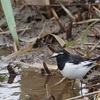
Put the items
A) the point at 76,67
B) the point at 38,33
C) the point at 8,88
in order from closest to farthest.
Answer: the point at 76,67 → the point at 8,88 → the point at 38,33

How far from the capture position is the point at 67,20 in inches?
328

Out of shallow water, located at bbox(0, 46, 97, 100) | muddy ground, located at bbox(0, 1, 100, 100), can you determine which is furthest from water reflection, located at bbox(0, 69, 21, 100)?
muddy ground, located at bbox(0, 1, 100, 100)

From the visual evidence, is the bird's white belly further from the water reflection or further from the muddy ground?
the muddy ground

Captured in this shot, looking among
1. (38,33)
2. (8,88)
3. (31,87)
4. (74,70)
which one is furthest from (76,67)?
(38,33)

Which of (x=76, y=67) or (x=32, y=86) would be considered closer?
(x=76, y=67)

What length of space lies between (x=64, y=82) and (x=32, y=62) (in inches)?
38.7

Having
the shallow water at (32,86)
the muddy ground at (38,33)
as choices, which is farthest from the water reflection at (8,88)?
the muddy ground at (38,33)

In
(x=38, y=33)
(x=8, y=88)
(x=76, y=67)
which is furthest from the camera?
(x=38, y=33)

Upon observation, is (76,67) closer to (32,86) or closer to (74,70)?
(74,70)

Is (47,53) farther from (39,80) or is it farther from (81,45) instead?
(39,80)

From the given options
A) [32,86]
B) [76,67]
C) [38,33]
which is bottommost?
[32,86]

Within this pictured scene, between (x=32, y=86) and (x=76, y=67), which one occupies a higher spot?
(x=76, y=67)

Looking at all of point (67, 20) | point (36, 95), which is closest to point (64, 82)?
point (36, 95)

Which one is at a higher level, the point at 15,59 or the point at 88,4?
the point at 88,4
